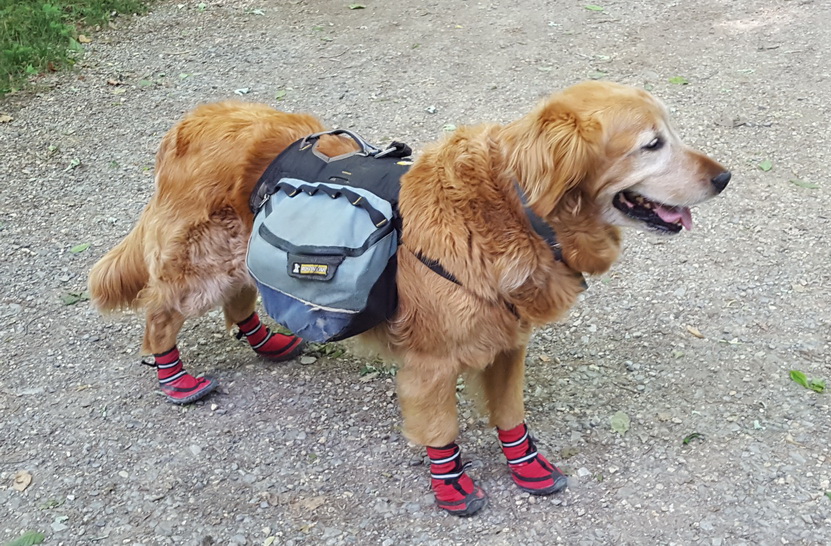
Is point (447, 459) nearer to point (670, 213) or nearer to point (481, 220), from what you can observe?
point (481, 220)

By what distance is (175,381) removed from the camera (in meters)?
3.81

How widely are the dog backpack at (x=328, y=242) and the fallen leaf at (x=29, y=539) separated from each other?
1.41m

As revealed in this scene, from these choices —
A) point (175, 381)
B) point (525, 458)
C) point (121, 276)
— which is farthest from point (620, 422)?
point (121, 276)

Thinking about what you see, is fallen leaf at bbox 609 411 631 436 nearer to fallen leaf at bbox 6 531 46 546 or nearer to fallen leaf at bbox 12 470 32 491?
fallen leaf at bbox 6 531 46 546

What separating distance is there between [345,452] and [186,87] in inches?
197

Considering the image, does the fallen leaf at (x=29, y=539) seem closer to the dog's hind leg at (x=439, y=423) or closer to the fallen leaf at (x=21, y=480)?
the fallen leaf at (x=21, y=480)

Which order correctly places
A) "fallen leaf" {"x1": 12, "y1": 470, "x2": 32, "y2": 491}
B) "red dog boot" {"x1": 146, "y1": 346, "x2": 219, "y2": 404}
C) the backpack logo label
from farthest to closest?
"red dog boot" {"x1": 146, "y1": 346, "x2": 219, "y2": 404}, "fallen leaf" {"x1": 12, "y1": 470, "x2": 32, "y2": 491}, the backpack logo label

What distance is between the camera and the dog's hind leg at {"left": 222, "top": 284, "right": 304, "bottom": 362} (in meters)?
3.91

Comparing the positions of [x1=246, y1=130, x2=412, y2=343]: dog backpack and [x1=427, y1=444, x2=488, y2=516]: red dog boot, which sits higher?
[x1=246, y1=130, x2=412, y2=343]: dog backpack

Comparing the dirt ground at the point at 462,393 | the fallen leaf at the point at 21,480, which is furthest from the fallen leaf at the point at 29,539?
the fallen leaf at the point at 21,480

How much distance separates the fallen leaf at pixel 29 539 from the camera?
3.10m

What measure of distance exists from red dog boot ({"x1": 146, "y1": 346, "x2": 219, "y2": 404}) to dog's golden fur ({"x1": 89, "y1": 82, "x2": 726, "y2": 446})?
60cm

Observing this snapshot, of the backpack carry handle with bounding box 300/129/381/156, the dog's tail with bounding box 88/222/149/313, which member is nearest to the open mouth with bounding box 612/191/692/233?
the backpack carry handle with bounding box 300/129/381/156

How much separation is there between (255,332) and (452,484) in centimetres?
148
